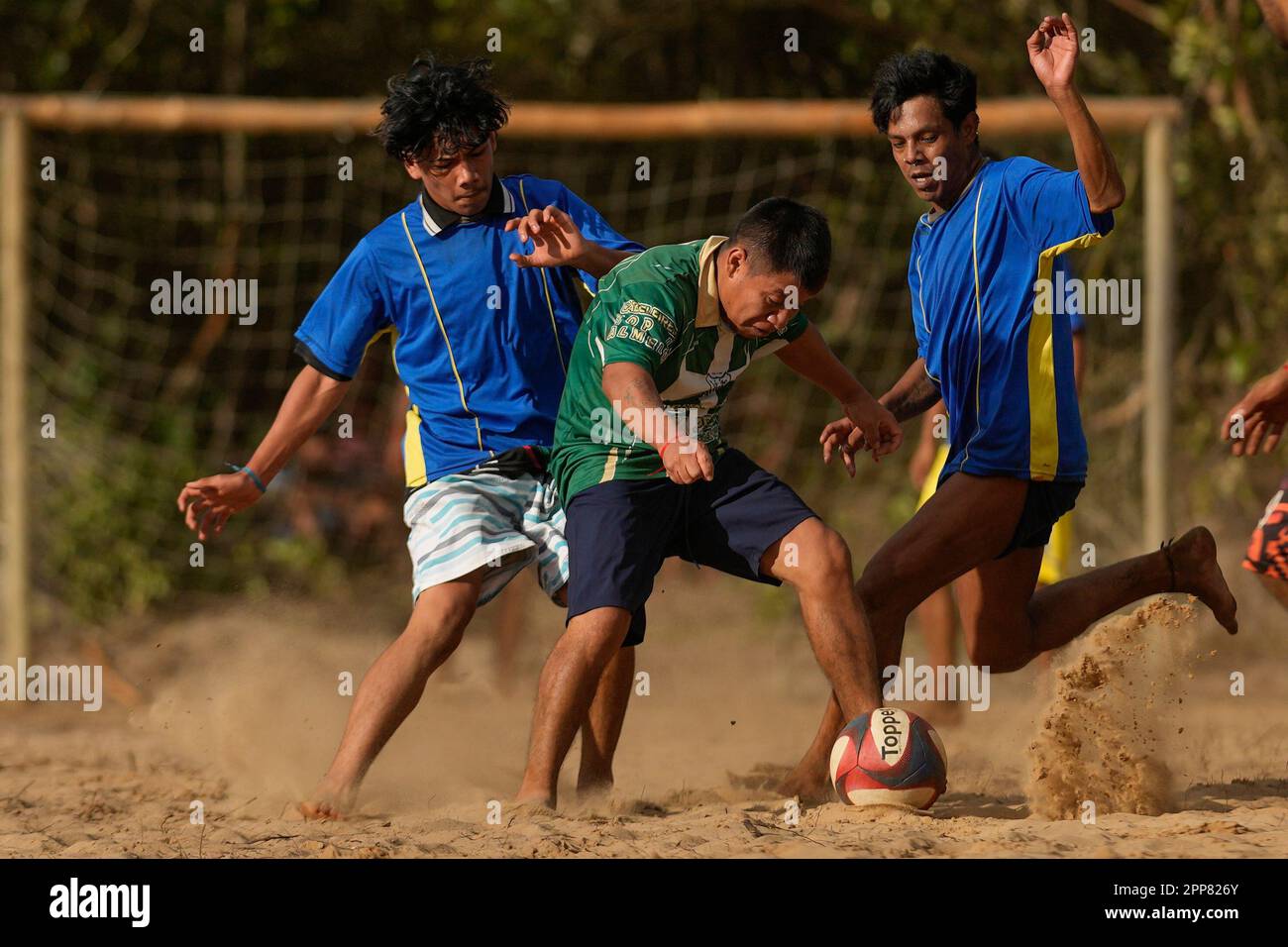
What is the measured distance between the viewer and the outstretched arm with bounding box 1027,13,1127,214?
161 inches

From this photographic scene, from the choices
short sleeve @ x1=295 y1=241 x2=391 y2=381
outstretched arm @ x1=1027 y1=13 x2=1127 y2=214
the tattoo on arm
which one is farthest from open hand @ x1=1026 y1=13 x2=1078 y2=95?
short sleeve @ x1=295 y1=241 x2=391 y2=381

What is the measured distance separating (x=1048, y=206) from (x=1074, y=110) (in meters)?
0.37

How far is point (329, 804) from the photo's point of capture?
439 cm

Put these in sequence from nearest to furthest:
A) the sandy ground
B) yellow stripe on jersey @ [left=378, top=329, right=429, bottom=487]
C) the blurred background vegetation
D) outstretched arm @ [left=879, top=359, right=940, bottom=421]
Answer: the sandy ground < yellow stripe on jersey @ [left=378, top=329, right=429, bottom=487] < outstretched arm @ [left=879, top=359, right=940, bottom=421] < the blurred background vegetation

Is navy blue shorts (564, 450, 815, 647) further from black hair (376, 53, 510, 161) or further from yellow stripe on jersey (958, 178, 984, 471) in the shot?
black hair (376, 53, 510, 161)

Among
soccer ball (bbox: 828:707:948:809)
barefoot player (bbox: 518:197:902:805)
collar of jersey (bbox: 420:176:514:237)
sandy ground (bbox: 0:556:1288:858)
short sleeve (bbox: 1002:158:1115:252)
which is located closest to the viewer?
sandy ground (bbox: 0:556:1288:858)

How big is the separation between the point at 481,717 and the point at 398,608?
121 inches

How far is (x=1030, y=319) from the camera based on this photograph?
4547mm

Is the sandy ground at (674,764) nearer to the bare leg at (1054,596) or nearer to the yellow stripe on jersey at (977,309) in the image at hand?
the bare leg at (1054,596)

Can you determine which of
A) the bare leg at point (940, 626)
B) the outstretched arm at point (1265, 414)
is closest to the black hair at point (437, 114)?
the outstretched arm at point (1265, 414)

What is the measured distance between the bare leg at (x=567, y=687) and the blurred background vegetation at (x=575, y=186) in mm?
4780

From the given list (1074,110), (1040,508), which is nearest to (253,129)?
(1040,508)

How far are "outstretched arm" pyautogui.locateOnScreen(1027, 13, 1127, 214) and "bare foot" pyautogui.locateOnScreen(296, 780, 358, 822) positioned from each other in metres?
2.51
